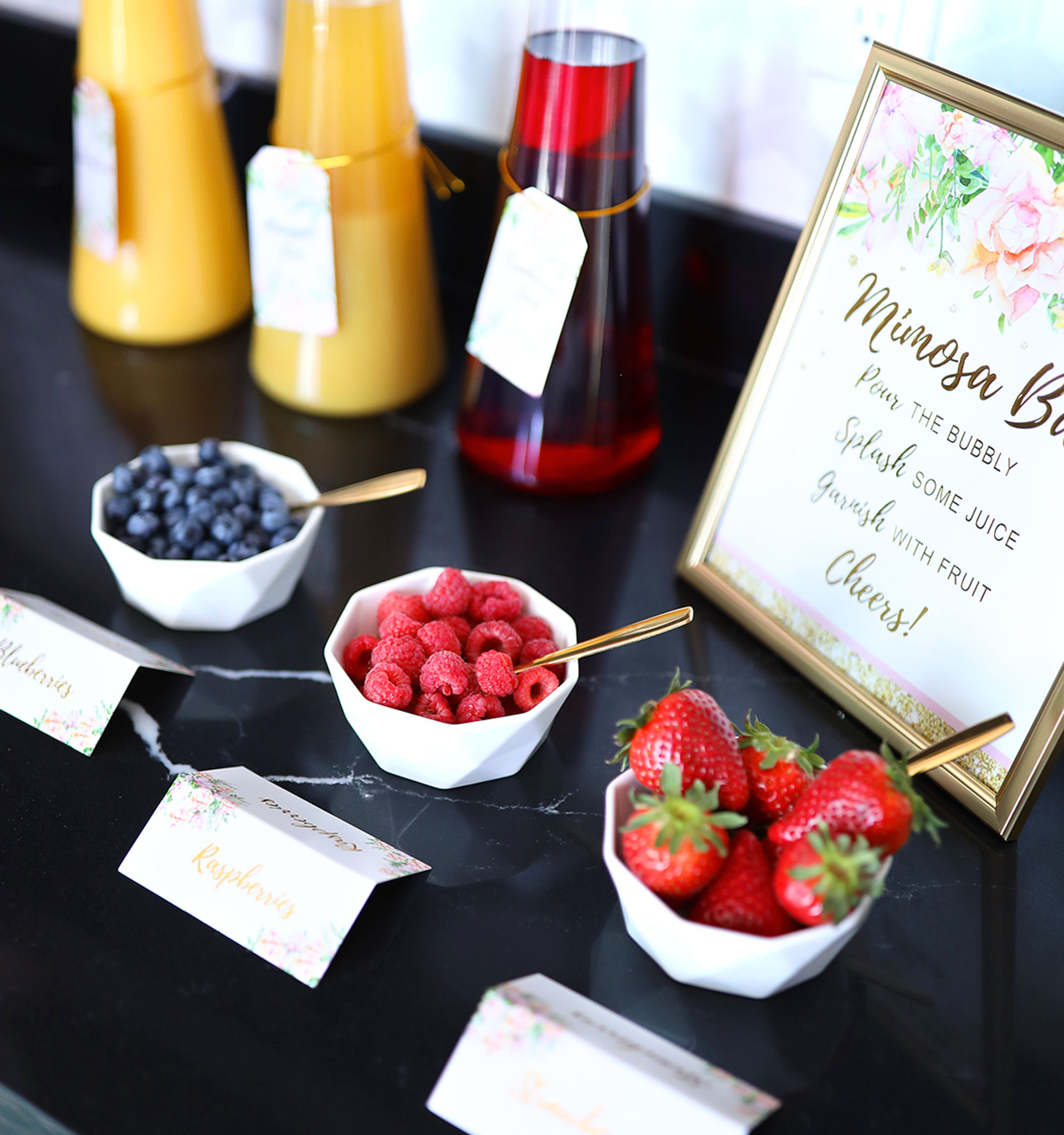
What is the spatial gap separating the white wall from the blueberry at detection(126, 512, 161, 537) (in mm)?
546

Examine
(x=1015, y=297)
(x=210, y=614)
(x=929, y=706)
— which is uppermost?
(x=1015, y=297)

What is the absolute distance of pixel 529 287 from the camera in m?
0.83

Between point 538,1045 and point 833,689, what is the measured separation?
336 mm

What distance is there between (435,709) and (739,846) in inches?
7.3

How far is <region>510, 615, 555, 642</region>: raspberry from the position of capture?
2.30 ft

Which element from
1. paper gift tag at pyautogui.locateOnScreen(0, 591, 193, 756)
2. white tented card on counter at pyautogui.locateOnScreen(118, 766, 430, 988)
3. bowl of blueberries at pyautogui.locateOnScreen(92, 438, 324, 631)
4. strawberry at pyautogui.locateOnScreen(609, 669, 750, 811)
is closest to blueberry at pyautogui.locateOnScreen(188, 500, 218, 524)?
bowl of blueberries at pyautogui.locateOnScreen(92, 438, 324, 631)

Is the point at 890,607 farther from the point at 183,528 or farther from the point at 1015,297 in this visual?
the point at 183,528

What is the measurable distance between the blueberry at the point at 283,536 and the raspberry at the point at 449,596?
141mm

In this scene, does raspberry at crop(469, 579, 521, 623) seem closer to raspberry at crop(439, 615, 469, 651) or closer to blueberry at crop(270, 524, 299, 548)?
raspberry at crop(439, 615, 469, 651)

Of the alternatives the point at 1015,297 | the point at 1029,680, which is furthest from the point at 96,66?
the point at 1029,680

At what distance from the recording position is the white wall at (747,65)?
2.64ft

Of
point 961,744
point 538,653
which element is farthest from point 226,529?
point 961,744

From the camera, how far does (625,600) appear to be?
2.79ft

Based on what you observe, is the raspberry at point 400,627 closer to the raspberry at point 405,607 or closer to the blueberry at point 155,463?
the raspberry at point 405,607
